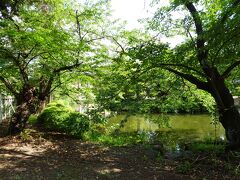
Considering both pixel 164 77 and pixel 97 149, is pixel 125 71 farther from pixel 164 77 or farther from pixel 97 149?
pixel 97 149

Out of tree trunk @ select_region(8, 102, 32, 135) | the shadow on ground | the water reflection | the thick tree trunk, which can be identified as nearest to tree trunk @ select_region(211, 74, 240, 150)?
the water reflection

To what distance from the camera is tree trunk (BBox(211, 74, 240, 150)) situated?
28.9ft

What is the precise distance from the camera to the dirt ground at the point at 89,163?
23.0ft

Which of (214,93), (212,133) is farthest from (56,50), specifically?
(212,133)

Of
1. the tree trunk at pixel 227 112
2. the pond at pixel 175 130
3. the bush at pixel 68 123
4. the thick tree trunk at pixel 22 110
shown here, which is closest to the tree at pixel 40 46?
the thick tree trunk at pixel 22 110

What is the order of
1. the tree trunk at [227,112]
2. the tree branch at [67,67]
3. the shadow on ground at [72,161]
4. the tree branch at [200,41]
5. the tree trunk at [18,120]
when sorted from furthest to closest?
the tree branch at [67,67] < the tree trunk at [18,120] < the tree trunk at [227,112] < the tree branch at [200,41] < the shadow on ground at [72,161]

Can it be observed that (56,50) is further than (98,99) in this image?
Yes

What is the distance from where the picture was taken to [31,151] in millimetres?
8891

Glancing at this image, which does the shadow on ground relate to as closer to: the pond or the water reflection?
the pond

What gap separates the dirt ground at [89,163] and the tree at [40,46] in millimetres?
1798

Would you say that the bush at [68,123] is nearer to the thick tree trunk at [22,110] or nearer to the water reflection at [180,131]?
the thick tree trunk at [22,110]

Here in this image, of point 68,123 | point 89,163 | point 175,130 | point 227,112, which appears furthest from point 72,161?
point 175,130

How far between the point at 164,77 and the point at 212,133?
925 centimetres

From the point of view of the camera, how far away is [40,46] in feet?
30.9
